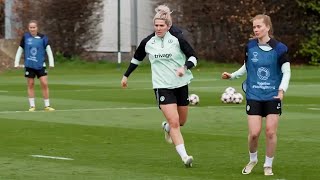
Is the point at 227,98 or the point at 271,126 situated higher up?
the point at 271,126

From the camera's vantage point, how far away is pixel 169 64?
14.1 metres

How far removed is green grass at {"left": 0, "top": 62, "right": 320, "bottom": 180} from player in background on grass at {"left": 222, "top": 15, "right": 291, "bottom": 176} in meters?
0.55

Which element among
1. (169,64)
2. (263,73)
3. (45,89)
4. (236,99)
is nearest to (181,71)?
(169,64)

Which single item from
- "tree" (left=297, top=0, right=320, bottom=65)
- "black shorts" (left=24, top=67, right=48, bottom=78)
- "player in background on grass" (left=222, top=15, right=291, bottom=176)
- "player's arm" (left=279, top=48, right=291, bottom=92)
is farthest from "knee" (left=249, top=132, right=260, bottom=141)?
"tree" (left=297, top=0, right=320, bottom=65)

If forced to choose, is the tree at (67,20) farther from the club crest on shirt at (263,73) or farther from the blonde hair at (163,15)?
the club crest on shirt at (263,73)

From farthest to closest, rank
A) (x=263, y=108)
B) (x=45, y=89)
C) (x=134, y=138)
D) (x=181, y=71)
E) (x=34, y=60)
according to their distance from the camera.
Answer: (x=34, y=60) → (x=45, y=89) → (x=134, y=138) → (x=181, y=71) → (x=263, y=108)

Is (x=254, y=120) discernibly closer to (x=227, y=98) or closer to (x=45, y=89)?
(x=45, y=89)

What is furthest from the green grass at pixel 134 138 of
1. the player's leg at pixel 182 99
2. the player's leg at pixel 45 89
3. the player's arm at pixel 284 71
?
the player's arm at pixel 284 71

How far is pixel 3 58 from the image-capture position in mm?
49719

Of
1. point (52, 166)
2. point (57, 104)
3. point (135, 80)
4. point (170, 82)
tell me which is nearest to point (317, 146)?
point (170, 82)

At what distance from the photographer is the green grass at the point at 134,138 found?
1335cm

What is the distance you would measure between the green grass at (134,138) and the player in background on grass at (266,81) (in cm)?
55

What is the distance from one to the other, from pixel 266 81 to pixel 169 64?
171 cm

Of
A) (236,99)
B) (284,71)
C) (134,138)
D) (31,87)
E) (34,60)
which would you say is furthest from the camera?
(236,99)
